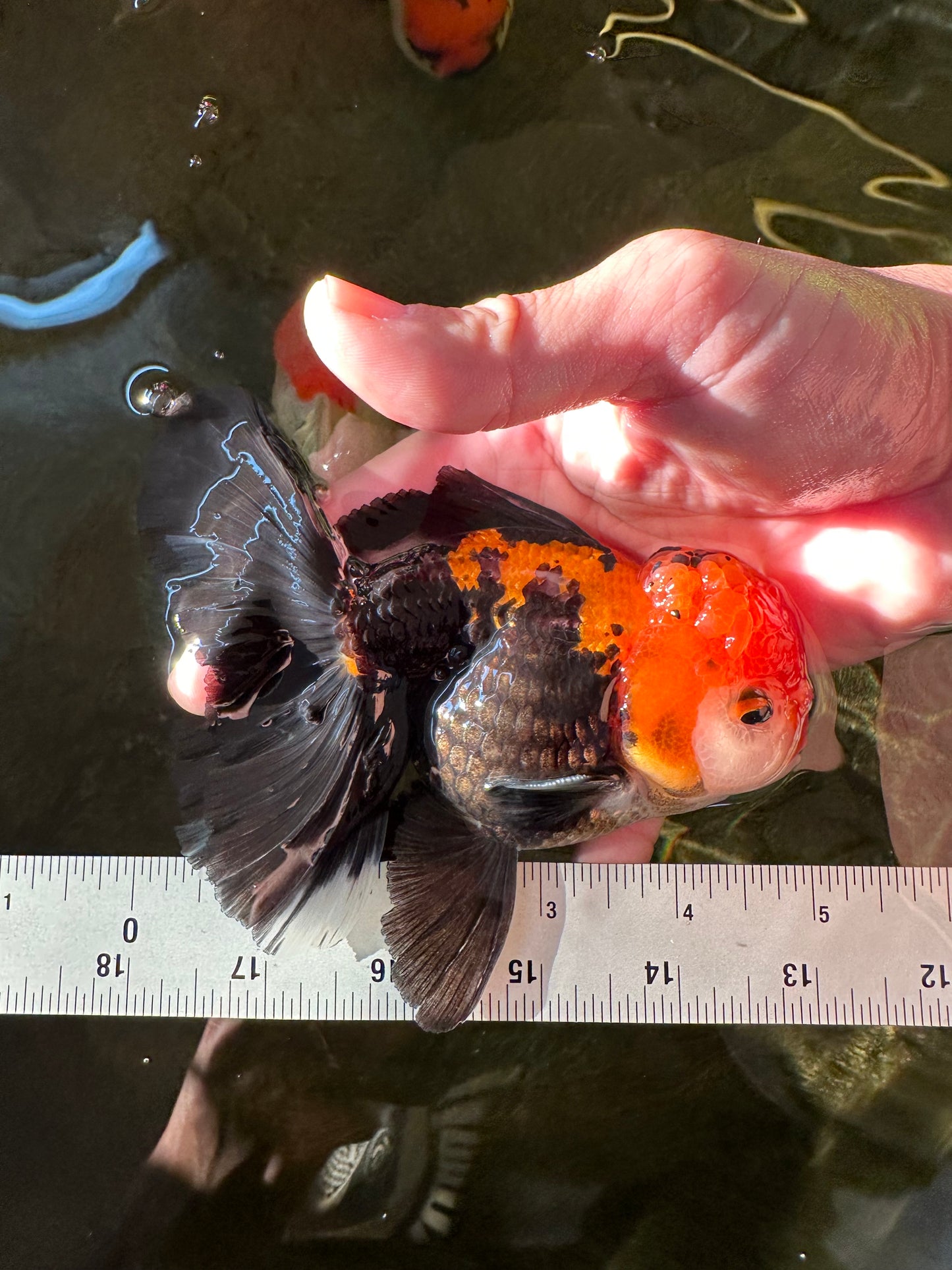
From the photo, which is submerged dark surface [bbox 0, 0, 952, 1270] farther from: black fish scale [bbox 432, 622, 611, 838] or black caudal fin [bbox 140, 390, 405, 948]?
black fish scale [bbox 432, 622, 611, 838]

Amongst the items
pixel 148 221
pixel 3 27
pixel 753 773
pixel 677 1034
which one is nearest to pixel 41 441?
pixel 148 221

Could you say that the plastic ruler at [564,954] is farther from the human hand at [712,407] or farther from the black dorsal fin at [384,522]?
the black dorsal fin at [384,522]

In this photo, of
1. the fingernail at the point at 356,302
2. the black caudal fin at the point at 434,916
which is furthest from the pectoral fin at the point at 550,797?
the fingernail at the point at 356,302

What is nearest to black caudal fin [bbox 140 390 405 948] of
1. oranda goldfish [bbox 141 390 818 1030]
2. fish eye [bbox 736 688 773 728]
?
oranda goldfish [bbox 141 390 818 1030]

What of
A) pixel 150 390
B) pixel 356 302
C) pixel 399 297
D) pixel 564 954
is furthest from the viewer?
pixel 399 297

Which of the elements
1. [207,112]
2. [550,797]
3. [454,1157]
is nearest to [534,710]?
[550,797]

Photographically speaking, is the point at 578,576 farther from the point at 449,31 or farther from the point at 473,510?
the point at 449,31
